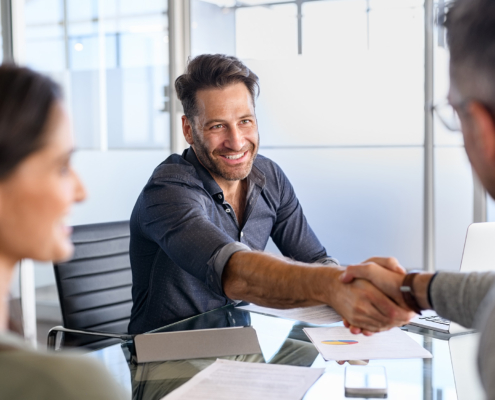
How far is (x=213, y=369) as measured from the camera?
1456 mm

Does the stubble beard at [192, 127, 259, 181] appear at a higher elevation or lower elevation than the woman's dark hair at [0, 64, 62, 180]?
lower

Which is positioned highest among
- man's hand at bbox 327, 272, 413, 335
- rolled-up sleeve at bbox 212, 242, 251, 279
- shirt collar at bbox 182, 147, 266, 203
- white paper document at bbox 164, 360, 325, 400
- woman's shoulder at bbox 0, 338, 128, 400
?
shirt collar at bbox 182, 147, 266, 203

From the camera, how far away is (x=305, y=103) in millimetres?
4332

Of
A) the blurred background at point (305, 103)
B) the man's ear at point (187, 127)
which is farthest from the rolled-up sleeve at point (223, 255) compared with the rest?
the blurred background at point (305, 103)

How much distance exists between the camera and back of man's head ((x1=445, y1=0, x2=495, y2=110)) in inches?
35.4

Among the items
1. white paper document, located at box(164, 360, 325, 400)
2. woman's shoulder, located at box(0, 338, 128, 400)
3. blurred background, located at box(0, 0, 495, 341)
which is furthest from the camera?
blurred background, located at box(0, 0, 495, 341)

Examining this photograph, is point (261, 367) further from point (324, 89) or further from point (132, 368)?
point (324, 89)

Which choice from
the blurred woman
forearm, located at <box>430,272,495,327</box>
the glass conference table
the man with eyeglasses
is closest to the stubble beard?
the glass conference table

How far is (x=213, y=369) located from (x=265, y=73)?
332 cm

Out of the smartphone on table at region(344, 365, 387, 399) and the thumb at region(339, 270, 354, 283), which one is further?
the thumb at region(339, 270, 354, 283)

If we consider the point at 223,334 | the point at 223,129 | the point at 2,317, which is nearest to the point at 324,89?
the point at 223,129

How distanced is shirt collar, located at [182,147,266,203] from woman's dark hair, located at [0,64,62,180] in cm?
144

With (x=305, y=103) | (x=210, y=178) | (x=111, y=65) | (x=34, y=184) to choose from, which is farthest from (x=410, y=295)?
(x=111, y=65)

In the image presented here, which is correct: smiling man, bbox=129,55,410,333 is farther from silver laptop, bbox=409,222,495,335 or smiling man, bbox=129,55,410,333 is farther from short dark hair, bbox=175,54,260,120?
silver laptop, bbox=409,222,495,335
